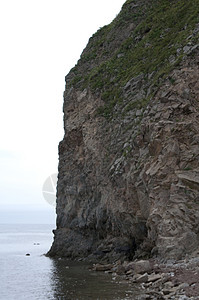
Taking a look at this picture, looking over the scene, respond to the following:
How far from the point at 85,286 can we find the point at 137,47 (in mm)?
29988

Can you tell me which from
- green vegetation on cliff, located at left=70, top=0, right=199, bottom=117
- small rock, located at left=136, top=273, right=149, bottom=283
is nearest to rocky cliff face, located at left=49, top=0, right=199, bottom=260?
green vegetation on cliff, located at left=70, top=0, right=199, bottom=117

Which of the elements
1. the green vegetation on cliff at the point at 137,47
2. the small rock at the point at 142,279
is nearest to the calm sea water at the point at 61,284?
the small rock at the point at 142,279

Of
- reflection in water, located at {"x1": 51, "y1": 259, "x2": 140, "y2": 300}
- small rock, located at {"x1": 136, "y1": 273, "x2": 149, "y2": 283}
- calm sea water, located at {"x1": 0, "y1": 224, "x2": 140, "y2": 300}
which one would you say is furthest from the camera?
small rock, located at {"x1": 136, "y1": 273, "x2": 149, "y2": 283}

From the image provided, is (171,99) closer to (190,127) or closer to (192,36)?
(190,127)

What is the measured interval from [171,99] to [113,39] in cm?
2519

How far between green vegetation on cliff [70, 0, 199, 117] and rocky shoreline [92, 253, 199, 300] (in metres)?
15.8

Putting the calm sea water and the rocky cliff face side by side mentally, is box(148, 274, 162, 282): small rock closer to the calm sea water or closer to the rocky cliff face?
the calm sea water

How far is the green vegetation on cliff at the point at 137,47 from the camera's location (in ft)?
130

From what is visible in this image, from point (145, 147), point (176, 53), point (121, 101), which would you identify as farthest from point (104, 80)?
point (145, 147)

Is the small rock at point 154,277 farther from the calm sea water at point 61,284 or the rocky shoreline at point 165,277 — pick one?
the calm sea water at point 61,284

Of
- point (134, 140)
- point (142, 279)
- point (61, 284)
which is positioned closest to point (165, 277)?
point (142, 279)

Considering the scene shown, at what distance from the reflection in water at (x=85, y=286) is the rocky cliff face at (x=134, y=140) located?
182 inches

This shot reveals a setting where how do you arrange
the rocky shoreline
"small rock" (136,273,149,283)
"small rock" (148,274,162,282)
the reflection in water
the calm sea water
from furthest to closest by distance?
"small rock" (136,273,149,283) → "small rock" (148,274,162,282) → the calm sea water → the reflection in water → the rocky shoreline

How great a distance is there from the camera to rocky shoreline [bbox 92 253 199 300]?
70.7 feet
